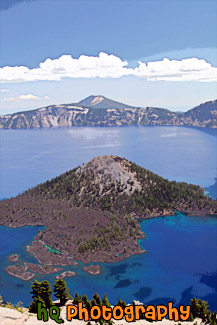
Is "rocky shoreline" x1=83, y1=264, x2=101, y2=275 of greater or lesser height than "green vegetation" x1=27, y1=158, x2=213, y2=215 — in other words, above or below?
below

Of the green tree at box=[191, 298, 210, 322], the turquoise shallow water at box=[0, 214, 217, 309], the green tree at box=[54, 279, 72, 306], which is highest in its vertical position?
the green tree at box=[54, 279, 72, 306]

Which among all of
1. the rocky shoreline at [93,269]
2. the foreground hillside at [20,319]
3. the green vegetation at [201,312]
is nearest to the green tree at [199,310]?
the green vegetation at [201,312]

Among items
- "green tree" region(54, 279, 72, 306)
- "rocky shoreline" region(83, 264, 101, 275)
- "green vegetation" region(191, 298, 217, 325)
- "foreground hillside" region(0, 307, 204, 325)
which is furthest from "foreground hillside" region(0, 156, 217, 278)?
"foreground hillside" region(0, 307, 204, 325)

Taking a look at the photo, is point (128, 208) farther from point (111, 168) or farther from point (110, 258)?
point (110, 258)

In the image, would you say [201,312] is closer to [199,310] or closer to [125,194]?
[199,310]

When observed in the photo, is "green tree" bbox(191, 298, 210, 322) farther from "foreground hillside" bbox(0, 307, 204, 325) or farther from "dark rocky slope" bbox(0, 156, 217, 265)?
"dark rocky slope" bbox(0, 156, 217, 265)

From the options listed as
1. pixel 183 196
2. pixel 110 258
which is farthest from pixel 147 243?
pixel 183 196

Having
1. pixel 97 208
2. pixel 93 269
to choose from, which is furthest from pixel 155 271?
pixel 97 208

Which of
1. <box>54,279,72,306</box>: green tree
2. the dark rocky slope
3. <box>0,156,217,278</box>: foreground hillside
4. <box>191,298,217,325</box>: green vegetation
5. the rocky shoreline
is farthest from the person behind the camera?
the dark rocky slope

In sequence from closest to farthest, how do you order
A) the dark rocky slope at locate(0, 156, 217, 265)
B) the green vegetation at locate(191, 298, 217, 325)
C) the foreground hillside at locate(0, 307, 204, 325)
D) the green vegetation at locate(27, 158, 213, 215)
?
the foreground hillside at locate(0, 307, 204, 325) → the green vegetation at locate(191, 298, 217, 325) → the dark rocky slope at locate(0, 156, 217, 265) → the green vegetation at locate(27, 158, 213, 215)
